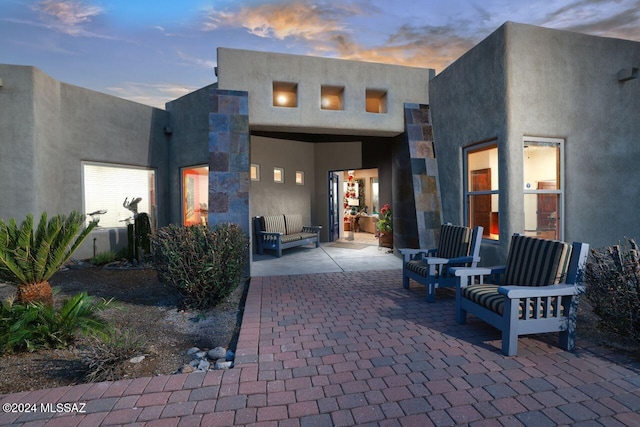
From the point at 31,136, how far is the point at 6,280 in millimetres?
4502

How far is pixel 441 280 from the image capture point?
4.60 meters

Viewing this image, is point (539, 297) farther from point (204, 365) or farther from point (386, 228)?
point (386, 228)

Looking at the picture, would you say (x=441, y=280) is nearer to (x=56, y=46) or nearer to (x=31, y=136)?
(x=31, y=136)

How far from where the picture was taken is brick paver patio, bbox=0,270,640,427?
212 centimetres

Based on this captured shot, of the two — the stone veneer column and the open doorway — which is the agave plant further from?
the open doorway

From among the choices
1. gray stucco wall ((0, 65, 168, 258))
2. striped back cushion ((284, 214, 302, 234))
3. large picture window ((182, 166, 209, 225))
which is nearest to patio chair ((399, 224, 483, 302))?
striped back cushion ((284, 214, 302, 234))

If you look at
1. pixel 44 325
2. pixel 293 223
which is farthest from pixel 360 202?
pixel 44 325

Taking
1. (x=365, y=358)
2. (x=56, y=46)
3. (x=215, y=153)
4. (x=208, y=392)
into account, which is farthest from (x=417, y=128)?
(x=56, y=46)

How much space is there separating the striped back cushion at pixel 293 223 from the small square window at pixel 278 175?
1171 mm

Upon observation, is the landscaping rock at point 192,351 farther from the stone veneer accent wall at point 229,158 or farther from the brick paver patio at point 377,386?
the stone veneer accent wall at point 229,158

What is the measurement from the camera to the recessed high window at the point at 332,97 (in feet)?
24.7

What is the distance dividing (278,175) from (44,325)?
7.56 metres

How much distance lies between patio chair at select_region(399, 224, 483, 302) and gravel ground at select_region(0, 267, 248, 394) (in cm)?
261

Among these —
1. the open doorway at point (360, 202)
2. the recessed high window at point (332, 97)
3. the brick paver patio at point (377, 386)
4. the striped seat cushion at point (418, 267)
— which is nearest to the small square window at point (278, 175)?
the recessed high window at point (332, 97)
